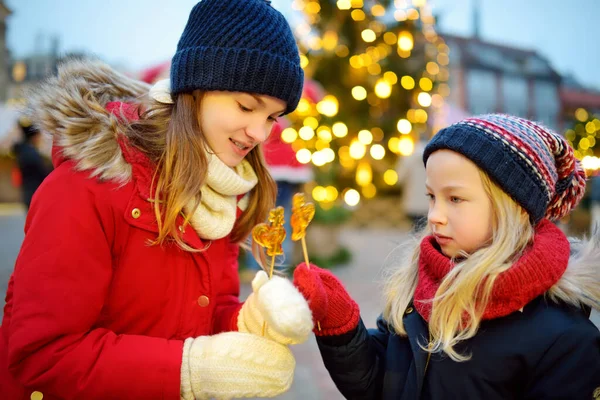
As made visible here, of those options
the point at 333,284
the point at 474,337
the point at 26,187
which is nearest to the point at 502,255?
the point at 474,337

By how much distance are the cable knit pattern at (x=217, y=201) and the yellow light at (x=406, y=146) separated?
5.64 m

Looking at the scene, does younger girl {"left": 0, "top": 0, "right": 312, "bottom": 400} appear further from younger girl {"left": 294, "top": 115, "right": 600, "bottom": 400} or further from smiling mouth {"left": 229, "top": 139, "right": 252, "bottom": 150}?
younger girl {"left": 294, "top": 115, "right": 600, "bottom": 400}

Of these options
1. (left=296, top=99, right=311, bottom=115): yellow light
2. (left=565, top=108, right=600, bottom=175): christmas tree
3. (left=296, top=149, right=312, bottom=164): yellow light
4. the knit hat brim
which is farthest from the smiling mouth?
(left=565, top=108, right=600, bottom=175): christmas tree

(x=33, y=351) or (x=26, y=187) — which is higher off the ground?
(x=33, y=351)

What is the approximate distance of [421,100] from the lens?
22.4 feet

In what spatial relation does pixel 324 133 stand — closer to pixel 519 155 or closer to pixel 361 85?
pixel 361 85

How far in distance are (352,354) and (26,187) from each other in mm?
4592

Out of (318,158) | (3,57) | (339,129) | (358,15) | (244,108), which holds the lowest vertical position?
(3,57)

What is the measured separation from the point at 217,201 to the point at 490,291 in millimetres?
787

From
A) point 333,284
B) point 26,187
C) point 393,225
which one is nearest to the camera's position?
point 333,284

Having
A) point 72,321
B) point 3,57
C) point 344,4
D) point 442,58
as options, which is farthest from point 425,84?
point 3,57

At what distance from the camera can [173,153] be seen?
1308 mm

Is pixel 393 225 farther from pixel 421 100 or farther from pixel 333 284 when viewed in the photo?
pixel 333 284

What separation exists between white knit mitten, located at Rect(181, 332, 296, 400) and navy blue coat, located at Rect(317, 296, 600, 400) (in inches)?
10.2
